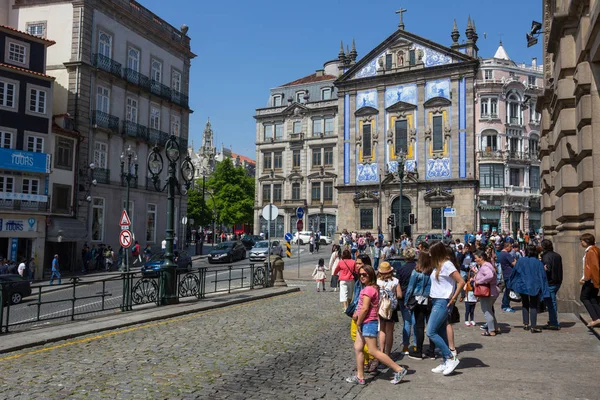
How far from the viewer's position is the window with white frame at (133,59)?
3868cm

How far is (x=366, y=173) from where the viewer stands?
55.8m

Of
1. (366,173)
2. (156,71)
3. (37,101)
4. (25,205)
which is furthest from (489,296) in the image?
(366,173)

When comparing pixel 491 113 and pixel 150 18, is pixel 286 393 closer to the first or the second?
pixel 150 18

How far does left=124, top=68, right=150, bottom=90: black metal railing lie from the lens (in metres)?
38.0

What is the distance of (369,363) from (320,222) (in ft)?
184

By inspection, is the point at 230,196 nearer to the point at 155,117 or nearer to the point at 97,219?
the point at 155,117

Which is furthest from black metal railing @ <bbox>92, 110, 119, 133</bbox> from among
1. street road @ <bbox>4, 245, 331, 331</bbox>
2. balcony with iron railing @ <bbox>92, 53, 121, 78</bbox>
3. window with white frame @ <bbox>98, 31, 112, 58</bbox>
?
street road @ <bbox>4, 245, 331, 331</bbox>

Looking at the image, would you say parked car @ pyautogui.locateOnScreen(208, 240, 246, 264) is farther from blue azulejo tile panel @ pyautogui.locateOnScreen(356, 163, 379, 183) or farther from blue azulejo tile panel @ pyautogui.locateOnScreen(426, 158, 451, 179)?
blue azulejo tile panel @ pyautogui.locateOnScreen(426, 158, 451, 179)

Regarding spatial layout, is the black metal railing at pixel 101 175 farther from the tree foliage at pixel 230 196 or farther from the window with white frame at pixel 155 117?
the tree foliage at pixel 230 196

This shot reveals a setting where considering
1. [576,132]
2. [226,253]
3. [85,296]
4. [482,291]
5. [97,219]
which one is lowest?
[85,296]

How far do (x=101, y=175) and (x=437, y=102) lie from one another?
32206 millimetres

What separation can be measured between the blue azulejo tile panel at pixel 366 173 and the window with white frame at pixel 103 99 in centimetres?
2738

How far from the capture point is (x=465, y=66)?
51625 millimetres

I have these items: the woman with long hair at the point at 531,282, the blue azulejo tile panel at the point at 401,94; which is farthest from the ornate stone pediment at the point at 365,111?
the woman with long hair at the point at 531,282
